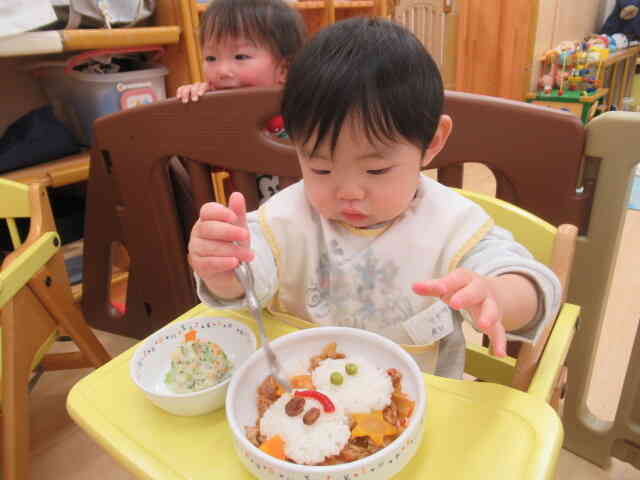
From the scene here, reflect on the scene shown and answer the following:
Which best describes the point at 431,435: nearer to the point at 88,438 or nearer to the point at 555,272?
the point at 555,272

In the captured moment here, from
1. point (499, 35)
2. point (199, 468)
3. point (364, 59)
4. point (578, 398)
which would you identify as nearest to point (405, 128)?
point (364, 59)

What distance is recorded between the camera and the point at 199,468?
18.2 inches

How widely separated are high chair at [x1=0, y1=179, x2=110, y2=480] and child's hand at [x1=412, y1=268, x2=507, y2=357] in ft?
2.93

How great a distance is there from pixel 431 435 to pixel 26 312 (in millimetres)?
1053

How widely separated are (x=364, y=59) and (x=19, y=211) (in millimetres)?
1080

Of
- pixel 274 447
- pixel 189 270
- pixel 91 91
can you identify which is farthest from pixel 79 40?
pixel 274 447

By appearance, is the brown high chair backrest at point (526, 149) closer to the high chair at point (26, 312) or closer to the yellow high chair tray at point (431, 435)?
the yellow high chair tray at point (431, 435)

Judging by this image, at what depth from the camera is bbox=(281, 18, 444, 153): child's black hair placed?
1.79ft

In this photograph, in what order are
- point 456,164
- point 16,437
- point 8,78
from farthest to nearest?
point 8,78, point 16,437, point 456,164

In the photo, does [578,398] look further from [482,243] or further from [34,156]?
[34,156]

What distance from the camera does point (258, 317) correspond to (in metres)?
0.58

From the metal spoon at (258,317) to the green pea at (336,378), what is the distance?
51 millimetres

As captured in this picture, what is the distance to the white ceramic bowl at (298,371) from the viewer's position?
15.4 inches

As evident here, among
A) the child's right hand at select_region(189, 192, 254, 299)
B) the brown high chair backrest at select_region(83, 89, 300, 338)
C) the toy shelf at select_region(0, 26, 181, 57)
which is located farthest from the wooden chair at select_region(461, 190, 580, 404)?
the toy shelf at select_region(0, 26, 181, 57)
